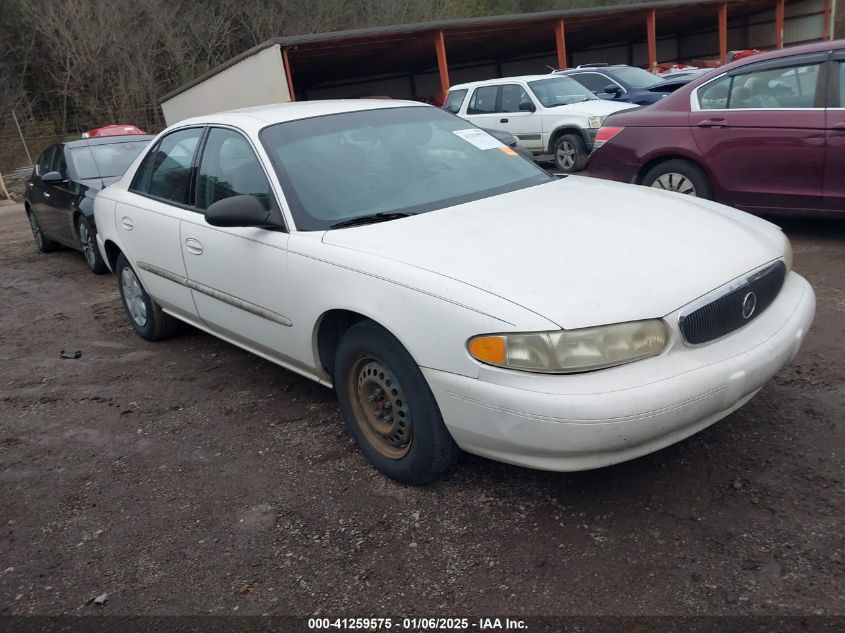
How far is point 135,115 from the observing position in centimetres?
2731

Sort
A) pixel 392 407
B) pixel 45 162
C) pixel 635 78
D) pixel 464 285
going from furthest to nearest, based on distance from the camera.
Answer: pixel 635 78 → pixel 45 162 → pixel 392 407 → pixel 464 285

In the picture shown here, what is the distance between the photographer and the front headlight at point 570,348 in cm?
264

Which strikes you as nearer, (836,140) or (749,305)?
(749,305)

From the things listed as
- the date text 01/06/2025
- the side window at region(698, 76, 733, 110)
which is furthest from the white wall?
the date text 01/06/2025

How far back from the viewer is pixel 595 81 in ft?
49.3

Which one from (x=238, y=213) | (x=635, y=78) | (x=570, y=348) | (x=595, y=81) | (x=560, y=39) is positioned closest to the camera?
(x=570, y=348)

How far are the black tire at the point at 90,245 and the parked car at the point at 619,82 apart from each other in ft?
28.6

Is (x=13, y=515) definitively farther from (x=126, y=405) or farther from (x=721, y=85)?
(x=721, y=85)

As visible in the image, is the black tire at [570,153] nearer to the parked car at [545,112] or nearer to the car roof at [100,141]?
the parked car at [545,112]

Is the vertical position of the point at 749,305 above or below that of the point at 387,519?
above

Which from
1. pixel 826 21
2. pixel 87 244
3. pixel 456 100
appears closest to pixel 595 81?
pixel 456 100

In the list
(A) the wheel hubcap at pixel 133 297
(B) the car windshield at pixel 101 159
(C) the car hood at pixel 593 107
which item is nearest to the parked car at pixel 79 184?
(B) the car windshield at pixel 101 159

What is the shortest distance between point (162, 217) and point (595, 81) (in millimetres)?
12130

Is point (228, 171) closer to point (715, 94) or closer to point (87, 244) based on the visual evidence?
point (715, 94)
